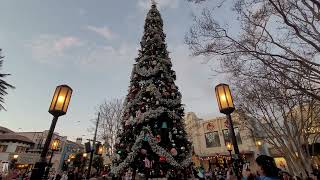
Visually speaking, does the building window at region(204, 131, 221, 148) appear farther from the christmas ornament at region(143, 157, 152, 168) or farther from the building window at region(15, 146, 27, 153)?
the building window at region(15, 146, 27, 153)

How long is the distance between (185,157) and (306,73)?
5151mm

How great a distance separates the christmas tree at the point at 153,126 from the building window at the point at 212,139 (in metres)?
21.9

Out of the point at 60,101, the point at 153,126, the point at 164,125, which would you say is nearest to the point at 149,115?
the point at 153,126

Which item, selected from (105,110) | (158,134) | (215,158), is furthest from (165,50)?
(215,158)

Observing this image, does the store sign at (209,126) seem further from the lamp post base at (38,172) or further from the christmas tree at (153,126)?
the lamp post base at (38,172)

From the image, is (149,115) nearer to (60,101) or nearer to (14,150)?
(60,101)

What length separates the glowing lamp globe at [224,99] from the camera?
4848mm

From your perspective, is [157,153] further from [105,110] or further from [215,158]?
[215,158]

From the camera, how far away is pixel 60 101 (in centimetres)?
465

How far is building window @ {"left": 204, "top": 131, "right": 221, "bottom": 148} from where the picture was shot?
29062mm

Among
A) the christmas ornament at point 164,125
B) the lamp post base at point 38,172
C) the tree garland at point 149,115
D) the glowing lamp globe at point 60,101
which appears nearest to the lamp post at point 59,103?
the glowing lamp globe at point 60,101

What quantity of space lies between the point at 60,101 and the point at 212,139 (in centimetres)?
2812

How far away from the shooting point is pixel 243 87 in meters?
13.0

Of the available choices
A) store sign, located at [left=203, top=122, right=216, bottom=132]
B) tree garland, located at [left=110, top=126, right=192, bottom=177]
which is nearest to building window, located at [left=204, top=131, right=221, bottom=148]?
store sign, located at [left=203, top=122, right=216, bottom=132]
